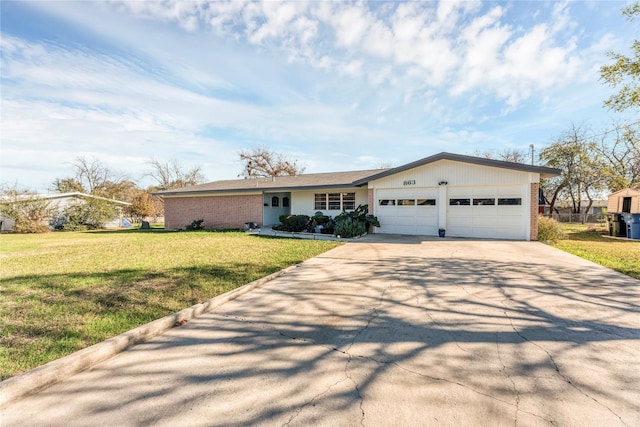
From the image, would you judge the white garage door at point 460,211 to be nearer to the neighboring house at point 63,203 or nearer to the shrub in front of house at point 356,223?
the shrub in front of house at point 356,223

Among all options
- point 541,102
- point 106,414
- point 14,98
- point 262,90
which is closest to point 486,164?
point 541,102

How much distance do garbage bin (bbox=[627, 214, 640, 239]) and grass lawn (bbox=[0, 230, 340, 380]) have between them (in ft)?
54.0

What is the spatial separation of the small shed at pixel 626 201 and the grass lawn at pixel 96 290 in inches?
733

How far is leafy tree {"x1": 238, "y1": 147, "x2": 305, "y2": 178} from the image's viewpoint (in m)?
35.6

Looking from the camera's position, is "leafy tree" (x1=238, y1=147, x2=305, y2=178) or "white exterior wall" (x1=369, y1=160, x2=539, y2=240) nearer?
"white exterior wall" (x1=369, y1=160, x2=539, y2=240)

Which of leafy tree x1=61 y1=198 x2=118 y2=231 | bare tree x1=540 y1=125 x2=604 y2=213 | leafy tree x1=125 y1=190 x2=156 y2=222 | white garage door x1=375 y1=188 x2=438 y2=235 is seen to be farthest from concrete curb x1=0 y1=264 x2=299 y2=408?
bare tree x1=540 y1=125 x2=604 y2=213

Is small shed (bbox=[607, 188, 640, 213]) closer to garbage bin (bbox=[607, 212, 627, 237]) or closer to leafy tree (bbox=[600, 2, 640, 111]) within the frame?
garbage bin (bbox=[607, 212, 627, 237])

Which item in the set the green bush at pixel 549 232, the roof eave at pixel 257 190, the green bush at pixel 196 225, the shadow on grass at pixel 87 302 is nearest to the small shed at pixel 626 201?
the green bush at pixel 549 232

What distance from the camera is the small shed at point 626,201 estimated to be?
48.1 feet

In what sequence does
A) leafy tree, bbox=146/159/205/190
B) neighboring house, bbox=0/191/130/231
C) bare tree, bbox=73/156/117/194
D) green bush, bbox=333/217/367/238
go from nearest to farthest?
green bush, bbox=333/217/367/238 < neighboring house, bbox=0/191/130/231 < bare tree, bbox=73/156/117/194 < leafy tree, bbox=146/159/205/190

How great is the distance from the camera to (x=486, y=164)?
11.2 metres

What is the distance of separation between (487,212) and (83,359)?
13.5 metres

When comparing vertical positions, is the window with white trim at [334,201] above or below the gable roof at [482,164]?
below

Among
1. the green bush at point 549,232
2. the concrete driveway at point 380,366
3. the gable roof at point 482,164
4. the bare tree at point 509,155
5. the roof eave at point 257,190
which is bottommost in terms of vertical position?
the concrete driveway at point 380,366
